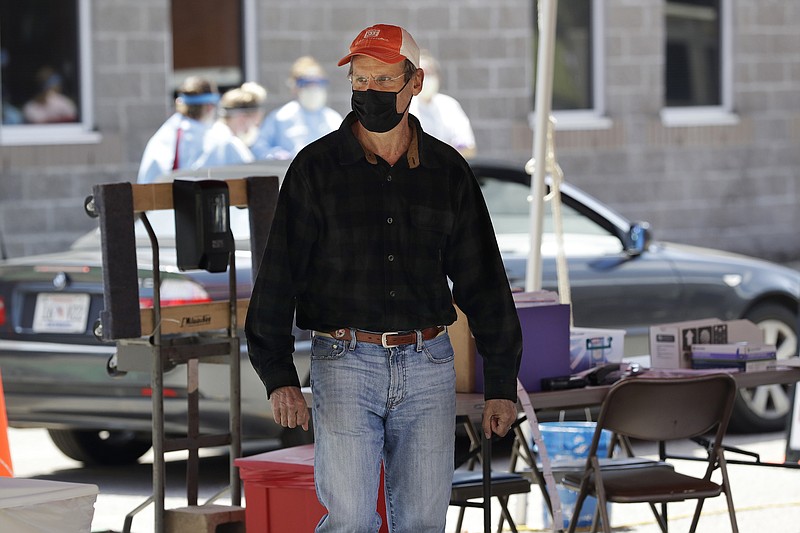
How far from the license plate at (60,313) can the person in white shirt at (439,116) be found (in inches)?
167

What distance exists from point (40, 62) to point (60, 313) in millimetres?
6247

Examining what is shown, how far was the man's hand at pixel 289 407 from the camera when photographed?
4551 mm

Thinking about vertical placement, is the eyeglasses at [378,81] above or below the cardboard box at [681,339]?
above

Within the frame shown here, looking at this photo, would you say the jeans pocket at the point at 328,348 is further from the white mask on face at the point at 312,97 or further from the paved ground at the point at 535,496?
the white mask on face at the point at 312,97

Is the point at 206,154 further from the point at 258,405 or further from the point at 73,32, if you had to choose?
the point at 73,32

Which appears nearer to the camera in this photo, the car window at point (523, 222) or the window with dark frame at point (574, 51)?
the car window at point (523, 222)

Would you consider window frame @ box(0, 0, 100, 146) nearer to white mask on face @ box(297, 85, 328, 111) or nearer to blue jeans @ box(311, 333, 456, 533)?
white mask on face @ box(297, 85, 328, 111)

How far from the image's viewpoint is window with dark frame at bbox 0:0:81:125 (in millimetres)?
13609

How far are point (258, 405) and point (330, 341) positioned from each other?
3206 millimetres

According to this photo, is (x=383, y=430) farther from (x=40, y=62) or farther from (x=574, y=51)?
(x=574, y=51)

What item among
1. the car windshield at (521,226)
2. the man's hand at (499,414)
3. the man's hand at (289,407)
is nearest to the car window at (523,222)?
the car windshield at (521,226)

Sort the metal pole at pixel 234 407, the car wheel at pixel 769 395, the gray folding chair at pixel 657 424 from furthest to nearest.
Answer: the car wheel at pixel 769 395 < the metal pole at pixel 234 407 < the gray folding chair at pixel 657 424

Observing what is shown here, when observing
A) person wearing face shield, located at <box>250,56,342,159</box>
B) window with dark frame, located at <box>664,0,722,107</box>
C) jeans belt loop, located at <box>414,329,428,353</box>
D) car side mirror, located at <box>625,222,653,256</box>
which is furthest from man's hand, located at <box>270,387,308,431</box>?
window with dark frame, located at <box>664,0,722,107</box>

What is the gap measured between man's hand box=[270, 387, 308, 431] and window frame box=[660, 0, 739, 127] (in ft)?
43.4
